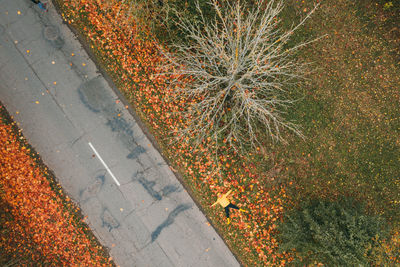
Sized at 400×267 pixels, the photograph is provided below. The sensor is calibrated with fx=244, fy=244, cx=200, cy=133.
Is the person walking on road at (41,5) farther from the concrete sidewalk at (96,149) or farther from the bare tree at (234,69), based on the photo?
the bare tree at (234,69)

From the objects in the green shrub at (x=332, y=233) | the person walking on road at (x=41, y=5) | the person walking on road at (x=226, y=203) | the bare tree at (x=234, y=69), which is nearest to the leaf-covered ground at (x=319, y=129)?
the person walking on road at (x=226, y=203)

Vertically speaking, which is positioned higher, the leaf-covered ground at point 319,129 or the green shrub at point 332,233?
the leaf-covered ground at point 319,129

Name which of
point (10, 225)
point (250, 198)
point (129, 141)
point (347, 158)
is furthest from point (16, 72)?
point (347, 158)

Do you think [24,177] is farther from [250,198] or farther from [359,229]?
[359,229]

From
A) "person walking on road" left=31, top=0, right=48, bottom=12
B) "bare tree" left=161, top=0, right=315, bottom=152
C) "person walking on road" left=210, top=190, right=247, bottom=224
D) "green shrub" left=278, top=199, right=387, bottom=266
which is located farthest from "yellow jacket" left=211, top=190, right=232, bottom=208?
"person walking on road" left=31, top=0, right=48, bottom=12

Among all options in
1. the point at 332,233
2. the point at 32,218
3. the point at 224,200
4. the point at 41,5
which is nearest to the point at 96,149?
the point at 32,218

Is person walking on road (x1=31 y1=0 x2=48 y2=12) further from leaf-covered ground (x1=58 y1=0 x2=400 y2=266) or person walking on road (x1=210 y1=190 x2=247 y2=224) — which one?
person walking on road (x1=210 y1=190 x2=247 y2=224)
